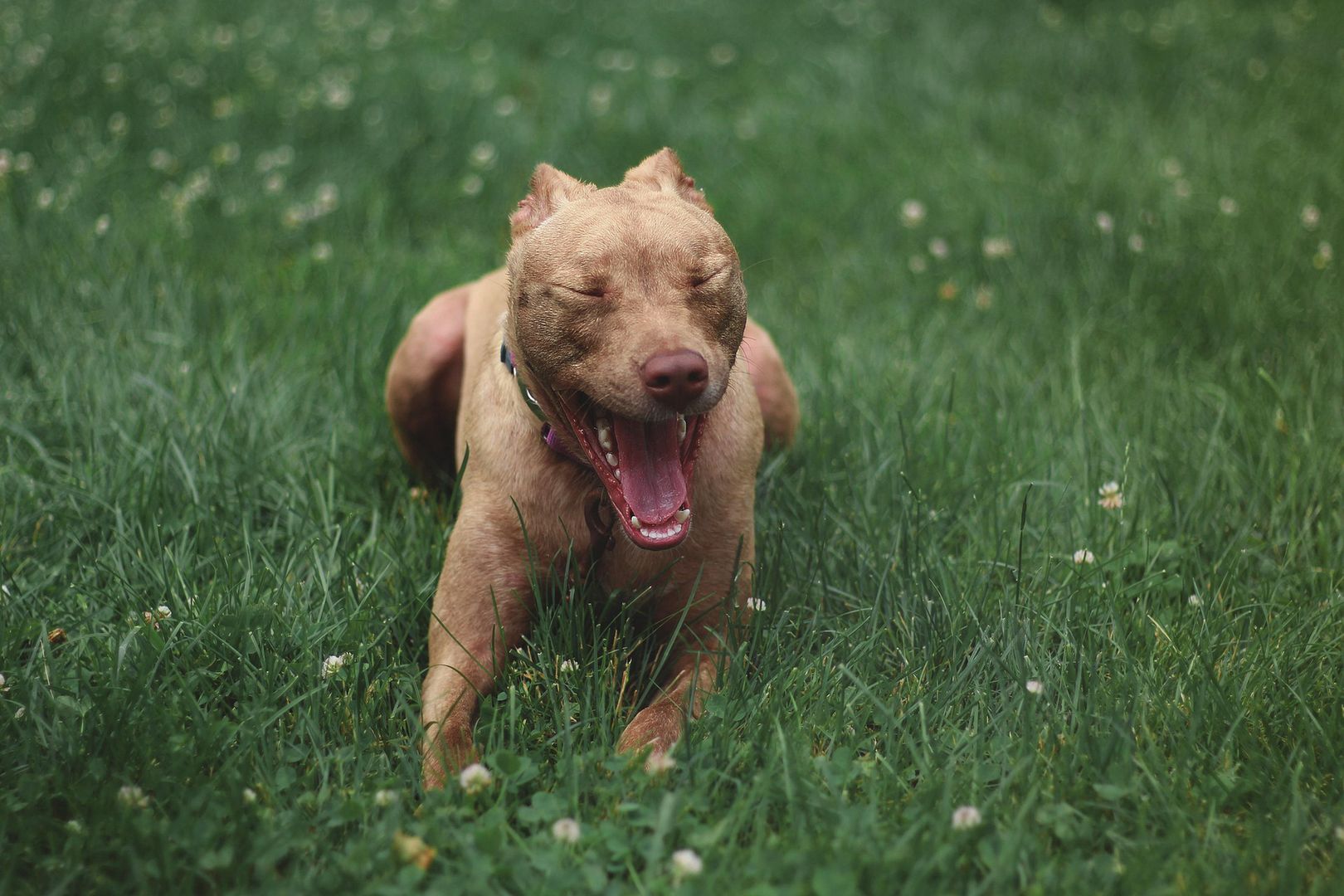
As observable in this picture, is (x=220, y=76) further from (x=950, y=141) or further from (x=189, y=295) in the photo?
(x=950, y=141)

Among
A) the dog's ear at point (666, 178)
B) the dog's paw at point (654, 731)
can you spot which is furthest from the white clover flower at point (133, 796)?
the dog's ear at point (666, 178)

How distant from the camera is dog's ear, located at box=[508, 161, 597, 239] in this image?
265cm

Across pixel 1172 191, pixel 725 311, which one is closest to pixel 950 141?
pixel 1172 191

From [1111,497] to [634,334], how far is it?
1.64 metres

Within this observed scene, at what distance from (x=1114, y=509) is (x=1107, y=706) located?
97 centimetres

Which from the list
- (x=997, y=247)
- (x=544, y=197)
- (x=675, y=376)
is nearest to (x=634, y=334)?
(x=675, y=376)

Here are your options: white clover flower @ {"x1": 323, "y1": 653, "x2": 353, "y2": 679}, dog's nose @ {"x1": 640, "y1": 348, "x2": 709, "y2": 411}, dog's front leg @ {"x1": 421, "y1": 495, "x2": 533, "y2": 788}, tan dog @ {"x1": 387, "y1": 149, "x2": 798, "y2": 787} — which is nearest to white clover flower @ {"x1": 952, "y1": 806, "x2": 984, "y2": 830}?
tan dog @ {"x1": 387, "y1": 149, "x2": 798, "y2": 787}

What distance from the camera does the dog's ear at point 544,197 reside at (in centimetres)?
265

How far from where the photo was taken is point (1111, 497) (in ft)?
10.5

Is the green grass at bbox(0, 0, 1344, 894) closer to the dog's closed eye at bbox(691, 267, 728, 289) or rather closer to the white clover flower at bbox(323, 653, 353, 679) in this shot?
the white clover flower at bbox(323, 653, 353, 679)

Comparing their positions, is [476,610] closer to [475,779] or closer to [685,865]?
[475,779]

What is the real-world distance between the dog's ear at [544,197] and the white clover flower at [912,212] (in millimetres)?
2565

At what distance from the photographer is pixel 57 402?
357cm

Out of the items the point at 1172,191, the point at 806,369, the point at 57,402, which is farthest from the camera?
the point at 1172,191
